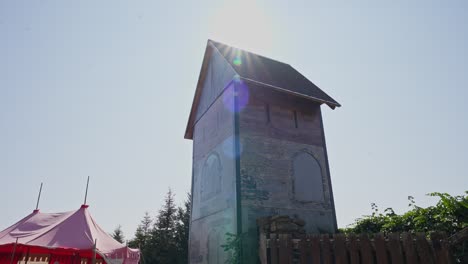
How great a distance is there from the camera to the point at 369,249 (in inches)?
165

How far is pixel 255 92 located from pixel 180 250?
20.3 meters

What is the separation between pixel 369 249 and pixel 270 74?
841 cm

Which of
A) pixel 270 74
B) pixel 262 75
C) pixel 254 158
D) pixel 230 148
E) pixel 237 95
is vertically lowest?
pixel 254 158

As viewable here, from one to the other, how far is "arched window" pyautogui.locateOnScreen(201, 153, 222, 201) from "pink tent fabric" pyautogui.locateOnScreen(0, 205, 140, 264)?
3.35m

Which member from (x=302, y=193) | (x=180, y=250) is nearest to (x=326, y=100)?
(x=302, y=193)

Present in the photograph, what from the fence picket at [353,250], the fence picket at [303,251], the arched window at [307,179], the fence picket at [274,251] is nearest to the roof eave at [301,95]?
the arched window at [307,179]

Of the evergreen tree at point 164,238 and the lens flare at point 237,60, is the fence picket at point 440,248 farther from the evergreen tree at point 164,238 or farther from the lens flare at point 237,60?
the evergreen tree at point 164,238

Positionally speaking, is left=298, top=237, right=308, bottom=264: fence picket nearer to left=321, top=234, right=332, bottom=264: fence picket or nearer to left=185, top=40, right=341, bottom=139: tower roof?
left=321, top=234, right=332, bottom=264: fence picket

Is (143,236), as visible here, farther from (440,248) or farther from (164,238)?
(440,248)

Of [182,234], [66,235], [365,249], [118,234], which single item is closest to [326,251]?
[365,249]

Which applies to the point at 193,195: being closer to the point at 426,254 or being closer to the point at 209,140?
the point at 209,140

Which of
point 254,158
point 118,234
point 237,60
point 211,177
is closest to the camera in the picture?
point 254,158

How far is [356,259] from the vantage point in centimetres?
425

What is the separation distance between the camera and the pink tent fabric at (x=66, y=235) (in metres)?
7.79
